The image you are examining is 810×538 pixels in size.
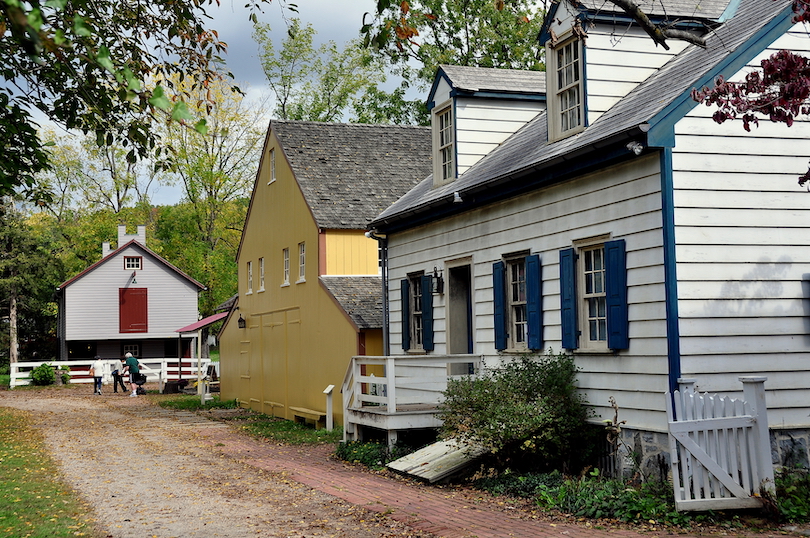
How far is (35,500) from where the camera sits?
38.6 feet

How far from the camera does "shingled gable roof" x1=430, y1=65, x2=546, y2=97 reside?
647 inches

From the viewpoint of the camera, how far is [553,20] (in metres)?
13.1

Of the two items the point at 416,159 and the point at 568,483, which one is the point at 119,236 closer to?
the point at 416,159

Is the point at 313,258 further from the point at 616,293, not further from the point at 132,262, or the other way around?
the point at 132,262

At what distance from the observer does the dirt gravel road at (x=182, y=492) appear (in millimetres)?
9609

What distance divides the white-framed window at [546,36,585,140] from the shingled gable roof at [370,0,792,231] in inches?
10.7

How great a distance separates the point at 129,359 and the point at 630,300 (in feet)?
96.7

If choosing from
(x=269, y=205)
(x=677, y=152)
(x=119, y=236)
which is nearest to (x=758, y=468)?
(x=677, y=152)

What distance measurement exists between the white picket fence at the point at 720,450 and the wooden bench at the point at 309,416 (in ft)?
44.1

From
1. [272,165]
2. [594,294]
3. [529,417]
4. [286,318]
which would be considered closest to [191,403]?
[286,318]

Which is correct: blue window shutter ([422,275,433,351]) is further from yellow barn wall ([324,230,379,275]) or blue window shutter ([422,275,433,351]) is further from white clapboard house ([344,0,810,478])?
yellow barn wall ([324,230,379,275])

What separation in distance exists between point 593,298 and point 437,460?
3376 mm

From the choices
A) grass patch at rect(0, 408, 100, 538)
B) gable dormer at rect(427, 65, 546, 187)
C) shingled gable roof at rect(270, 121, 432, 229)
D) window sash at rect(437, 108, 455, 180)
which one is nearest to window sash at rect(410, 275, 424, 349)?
gable dormer at rect(427, 65, 546, 187)

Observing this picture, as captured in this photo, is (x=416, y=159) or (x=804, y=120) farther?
(x=416, y=159)
